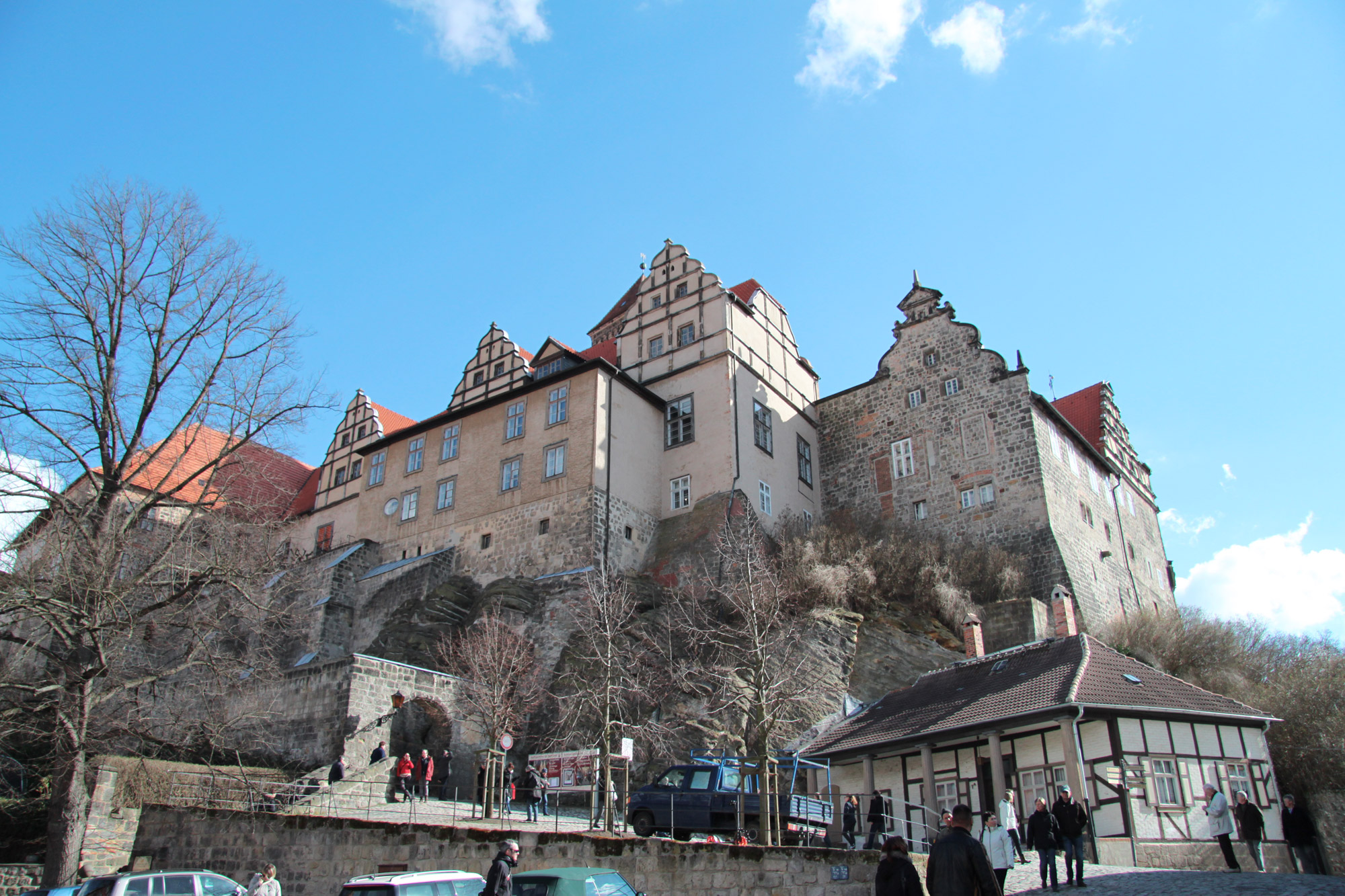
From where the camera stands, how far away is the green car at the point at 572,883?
1059cm

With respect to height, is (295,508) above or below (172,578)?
above

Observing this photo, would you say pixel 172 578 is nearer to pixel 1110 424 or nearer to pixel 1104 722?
pixel 1104 722

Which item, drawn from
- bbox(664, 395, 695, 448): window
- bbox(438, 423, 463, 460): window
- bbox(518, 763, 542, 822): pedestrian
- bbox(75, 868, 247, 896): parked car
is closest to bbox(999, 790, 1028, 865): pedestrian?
bbox(518, 763, 542, 822): pedestrian

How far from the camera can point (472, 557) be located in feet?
115

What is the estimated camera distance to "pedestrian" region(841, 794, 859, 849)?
17902mm

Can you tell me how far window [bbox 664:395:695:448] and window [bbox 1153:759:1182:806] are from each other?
66.7 ft

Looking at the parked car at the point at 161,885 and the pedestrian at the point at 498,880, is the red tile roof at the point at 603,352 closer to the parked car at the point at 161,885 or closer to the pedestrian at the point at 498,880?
the parked car at the point at 161,885

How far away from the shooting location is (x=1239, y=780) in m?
19.9

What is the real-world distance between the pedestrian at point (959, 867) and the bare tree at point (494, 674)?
16459mm

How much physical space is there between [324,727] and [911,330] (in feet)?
87.0

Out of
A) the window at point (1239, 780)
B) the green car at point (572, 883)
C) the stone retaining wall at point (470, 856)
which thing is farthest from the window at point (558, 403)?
the green car at point (572, 883)

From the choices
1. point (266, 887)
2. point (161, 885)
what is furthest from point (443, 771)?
point (266, 887)

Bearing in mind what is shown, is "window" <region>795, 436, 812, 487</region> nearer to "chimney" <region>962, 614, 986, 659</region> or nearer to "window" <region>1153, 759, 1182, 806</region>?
"chimney" <region>962, 614, 986, 659</region>

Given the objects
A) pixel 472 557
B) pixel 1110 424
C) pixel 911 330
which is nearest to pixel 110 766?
pixel 472 557
